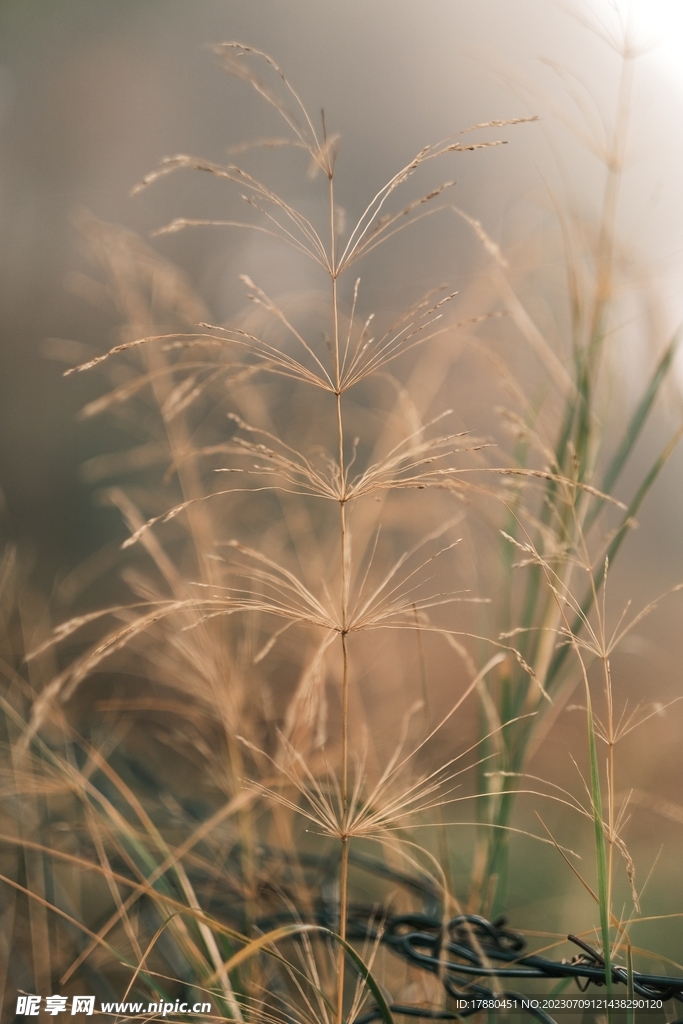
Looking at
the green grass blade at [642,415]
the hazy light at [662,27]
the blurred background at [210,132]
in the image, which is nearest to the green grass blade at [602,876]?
the green grass blade at [642,415]

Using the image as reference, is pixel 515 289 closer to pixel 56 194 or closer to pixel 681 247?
pixel 681 247

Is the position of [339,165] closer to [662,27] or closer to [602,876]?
[662,27]

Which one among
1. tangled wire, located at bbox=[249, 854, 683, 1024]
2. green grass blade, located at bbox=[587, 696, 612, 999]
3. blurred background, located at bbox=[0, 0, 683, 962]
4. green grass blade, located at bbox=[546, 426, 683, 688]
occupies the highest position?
blurred background, located at bbox=[0, 0, 683, 962]

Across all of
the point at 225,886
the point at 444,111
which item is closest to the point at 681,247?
the point at 444,111

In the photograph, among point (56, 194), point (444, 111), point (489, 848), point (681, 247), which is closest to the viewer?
point (489, 848)

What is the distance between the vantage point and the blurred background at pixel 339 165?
0.64 metres

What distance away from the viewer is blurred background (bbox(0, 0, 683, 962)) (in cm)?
64

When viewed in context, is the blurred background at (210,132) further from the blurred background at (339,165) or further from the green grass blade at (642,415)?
the green grass blade at (642,415)

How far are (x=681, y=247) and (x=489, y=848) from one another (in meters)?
0.55

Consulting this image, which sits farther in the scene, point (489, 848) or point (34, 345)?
point (34, 345)

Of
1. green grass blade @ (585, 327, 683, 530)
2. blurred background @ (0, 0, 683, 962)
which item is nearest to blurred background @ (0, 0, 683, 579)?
blurred background @ (0, 0, 683, 962)

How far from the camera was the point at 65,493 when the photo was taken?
0.95m

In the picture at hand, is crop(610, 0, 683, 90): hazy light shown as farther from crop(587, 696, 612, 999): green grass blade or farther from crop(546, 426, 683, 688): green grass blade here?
crop(587, 696, 612, 999): green grass blade

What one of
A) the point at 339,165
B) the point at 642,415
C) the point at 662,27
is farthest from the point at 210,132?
the point at 642,415
